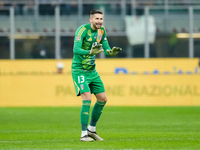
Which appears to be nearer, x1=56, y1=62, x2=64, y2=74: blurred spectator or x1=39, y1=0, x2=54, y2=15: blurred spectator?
x1=56, y1=62, x2=64, y2=74: blurred spectator

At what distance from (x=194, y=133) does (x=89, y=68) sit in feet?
8.30

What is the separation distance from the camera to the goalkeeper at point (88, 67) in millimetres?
8883

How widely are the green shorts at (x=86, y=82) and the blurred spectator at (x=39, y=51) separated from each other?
14.0 metres

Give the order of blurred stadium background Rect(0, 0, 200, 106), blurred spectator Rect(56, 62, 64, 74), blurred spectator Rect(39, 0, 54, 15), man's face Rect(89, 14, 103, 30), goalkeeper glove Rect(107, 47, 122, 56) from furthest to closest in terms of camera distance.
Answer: blurred spectator Rect(39, 0, 54, 15) → blurred stadium background Rect(0, 0, 200, 106) → blurred spectator Rect(56, 62, 64, 74) → man's face Rect(89, 14, 103, 30) → goalkeeper glove Rect(107, 47, 122, 56)

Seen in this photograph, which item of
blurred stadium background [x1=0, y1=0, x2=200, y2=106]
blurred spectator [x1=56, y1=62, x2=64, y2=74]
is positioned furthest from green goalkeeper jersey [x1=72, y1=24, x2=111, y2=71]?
blurred spectator [x1=56, y1=62, x2=64, y2=74]

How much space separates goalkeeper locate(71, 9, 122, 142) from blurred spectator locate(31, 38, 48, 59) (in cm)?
1392

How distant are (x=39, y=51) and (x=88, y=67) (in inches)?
562

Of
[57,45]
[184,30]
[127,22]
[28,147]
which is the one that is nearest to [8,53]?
[57,45]

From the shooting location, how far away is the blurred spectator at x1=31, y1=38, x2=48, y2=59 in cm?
2308

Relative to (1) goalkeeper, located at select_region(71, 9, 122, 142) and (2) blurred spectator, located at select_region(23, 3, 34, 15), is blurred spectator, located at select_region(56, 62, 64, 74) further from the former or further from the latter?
(1) goalkeeper, located at select_region(71, 9, 122, 142)

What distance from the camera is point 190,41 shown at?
23203 millimetres

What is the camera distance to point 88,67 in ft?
29.8

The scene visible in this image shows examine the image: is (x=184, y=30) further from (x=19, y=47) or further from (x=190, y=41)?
(x=19, y=47)

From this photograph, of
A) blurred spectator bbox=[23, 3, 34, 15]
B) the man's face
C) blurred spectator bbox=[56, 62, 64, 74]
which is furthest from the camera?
blurred spectator bbox=[23, 3, 34, 15]
